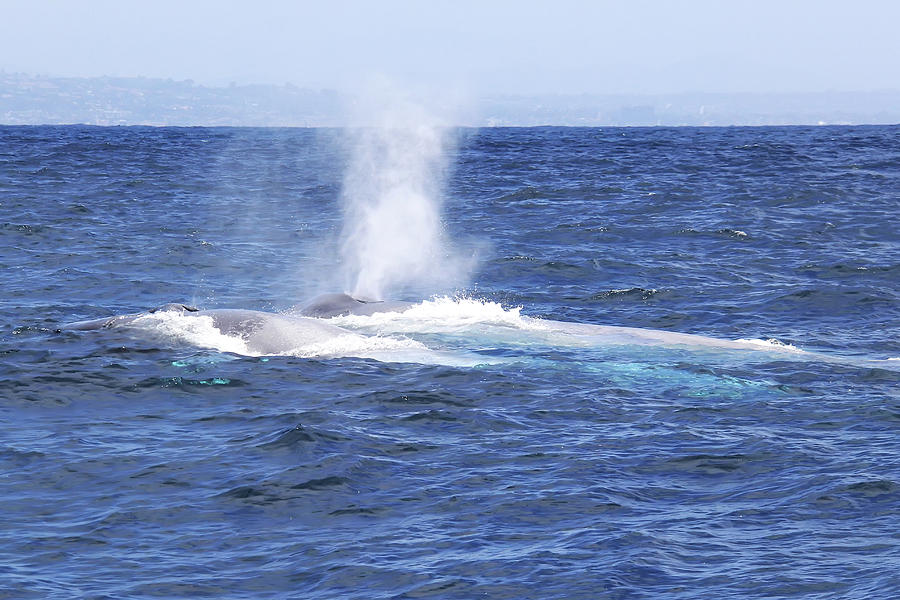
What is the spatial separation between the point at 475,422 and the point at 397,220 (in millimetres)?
19391

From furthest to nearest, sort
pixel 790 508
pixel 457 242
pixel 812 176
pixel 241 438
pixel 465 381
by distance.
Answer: pixel 812 176, pixel 457 242, pixel 465 381, pixel 241 438, pixel 790 508

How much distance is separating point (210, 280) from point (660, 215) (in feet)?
56.6

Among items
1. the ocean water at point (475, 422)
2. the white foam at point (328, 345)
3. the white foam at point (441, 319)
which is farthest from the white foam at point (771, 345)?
the white foam at point (328, 345)

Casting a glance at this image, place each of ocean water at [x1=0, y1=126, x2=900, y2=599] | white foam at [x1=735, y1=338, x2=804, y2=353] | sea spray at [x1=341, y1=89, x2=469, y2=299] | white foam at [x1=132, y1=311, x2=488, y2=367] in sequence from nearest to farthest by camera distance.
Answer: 1. ocean water at [x1=0, y1=126, x2=900, y2=599]
2. white foam at [x1=132, y1=311, x2=488, y2=367]
3. white foam at [x1=735, y1=338, x2=804, y2=353]
4. sea spray at [x1=341, y1=89, x2=469, y2=299]

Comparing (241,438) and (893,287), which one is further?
(893,287)

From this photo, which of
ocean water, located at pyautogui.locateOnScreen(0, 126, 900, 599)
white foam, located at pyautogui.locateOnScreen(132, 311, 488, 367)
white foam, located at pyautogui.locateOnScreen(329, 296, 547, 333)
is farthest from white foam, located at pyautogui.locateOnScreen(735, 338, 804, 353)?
white foam, located at pyautogui.locateOnScreen(132, 311, 488, 367)

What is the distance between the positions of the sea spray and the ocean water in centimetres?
101

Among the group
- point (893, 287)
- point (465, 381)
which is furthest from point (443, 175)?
point (465, 381)

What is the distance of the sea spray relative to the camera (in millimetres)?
30578

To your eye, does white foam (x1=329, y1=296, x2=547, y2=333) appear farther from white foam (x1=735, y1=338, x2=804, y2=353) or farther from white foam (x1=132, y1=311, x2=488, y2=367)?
white foam (x1=735, y1=338, x2=804, y2=353)

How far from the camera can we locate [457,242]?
120ft

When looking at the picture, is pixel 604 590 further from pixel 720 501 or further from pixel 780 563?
pixel 720 501

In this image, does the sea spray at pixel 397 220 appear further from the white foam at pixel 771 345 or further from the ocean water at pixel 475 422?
the white foam at pixel 771 345

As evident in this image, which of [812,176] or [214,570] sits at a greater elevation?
[812,176]
